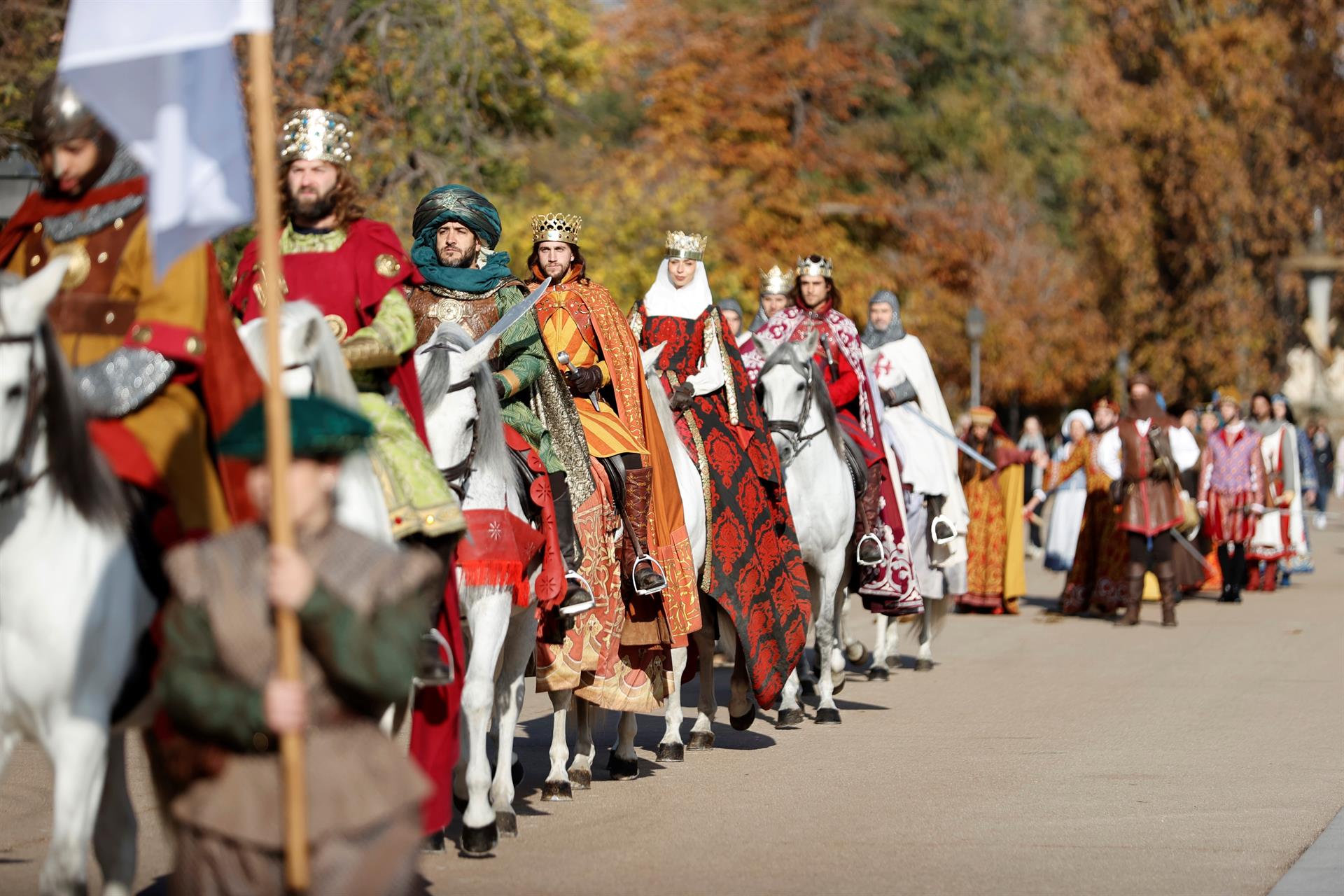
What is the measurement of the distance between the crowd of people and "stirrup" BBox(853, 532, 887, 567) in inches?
1.3

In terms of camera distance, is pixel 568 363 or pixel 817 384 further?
pixel 817 384

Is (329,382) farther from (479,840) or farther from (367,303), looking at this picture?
(479,840)

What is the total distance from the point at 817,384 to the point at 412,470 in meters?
6.10

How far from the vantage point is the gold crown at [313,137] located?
7.27 metres

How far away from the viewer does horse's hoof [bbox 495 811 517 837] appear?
8.42 m

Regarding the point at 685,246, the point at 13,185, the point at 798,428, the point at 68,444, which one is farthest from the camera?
the point at 13,185

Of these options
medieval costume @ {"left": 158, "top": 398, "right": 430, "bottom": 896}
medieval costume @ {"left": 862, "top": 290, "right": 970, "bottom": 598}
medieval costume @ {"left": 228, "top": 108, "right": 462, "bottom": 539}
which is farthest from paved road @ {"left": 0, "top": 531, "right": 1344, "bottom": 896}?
medieval costume @ {"left": 158, "top": 398, "right": 430, "bottom": 896}

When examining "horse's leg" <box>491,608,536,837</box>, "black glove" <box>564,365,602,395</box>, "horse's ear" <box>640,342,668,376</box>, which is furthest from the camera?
"horse's ear" <box>640,342,668,376</box>

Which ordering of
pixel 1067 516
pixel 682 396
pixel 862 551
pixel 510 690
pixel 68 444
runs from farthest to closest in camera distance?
pixel 1067 516 → pixel 862 551 → pixel 682 396 → pixel 510 690 → pixel 68 444

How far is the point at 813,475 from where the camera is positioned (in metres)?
12.9

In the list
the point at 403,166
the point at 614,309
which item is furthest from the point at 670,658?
the point at 403,166

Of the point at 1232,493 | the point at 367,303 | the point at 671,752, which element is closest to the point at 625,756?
the point at 671,752

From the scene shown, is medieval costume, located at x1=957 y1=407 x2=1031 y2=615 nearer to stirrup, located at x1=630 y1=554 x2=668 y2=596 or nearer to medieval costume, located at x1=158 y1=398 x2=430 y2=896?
stirrup, located at x1=630 y1=554 x2=668 y2=596

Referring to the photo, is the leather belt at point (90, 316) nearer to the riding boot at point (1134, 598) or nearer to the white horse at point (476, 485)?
the white horse at point (476, 485)
